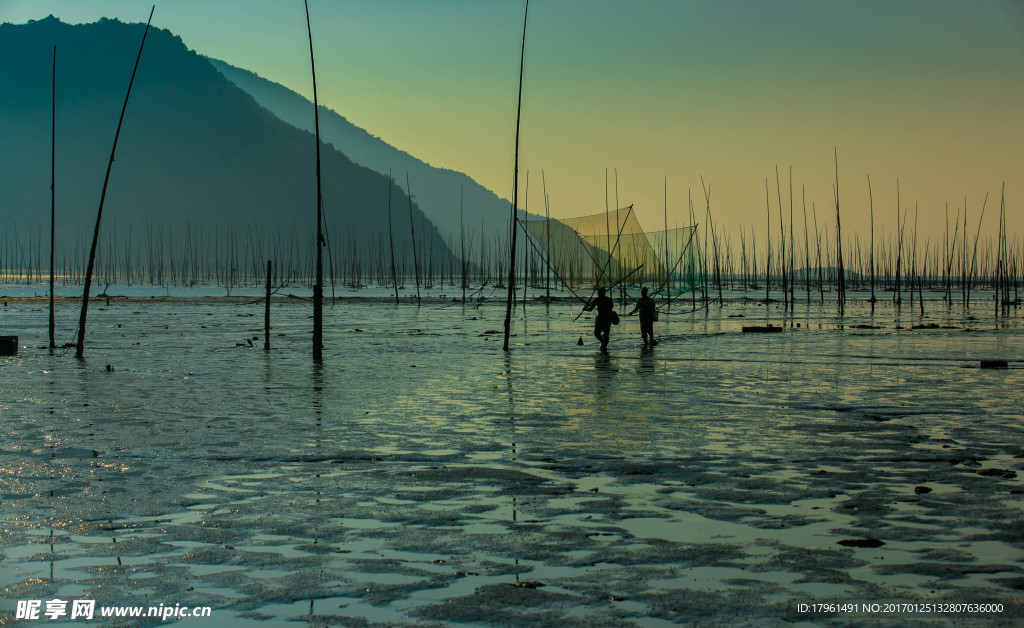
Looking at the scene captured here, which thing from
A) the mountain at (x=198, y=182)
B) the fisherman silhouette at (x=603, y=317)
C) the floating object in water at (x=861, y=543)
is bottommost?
the floating object in water at (x=861, y=543)

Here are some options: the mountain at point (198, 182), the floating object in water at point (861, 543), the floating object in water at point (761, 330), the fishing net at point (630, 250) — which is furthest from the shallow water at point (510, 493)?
the mountain at point (198, 182)

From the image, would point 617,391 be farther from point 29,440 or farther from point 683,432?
point 29,440

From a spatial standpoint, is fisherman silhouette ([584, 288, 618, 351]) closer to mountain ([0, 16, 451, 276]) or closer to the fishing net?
the fishing net

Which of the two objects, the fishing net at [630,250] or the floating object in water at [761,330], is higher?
the fishing net at [630,250]

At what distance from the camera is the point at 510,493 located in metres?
7.02

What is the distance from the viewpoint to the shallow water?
15.6 ft

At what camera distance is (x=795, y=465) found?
26.5ft

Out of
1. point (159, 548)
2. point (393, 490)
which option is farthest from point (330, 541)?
point (393, 490)

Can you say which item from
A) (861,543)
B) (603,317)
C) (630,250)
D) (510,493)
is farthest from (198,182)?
(861,543)

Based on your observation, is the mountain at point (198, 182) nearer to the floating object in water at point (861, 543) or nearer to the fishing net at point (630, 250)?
the fishing net at point (630, 250)

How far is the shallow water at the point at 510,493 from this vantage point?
476cm

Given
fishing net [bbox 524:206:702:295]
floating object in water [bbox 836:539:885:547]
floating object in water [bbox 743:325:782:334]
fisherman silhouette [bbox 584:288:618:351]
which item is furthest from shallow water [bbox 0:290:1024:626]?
fishing net [bbox 524:206:702:295]

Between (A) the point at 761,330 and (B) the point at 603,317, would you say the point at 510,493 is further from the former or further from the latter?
(A) the point at 761,330

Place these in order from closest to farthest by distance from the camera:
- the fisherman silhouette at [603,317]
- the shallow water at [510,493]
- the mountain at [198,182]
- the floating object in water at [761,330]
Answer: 1. the shallow water at [510,493]
2. the fisherman silhouette at [603,317]
3. the floating object in water at [761,330]
4. the mountain at [198,182]
